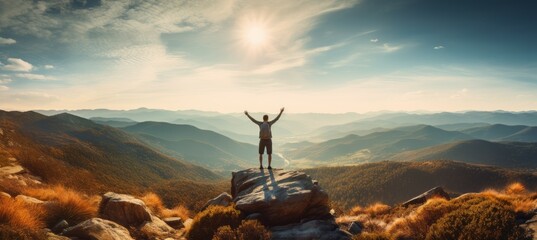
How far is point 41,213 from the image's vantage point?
1130 centimetres

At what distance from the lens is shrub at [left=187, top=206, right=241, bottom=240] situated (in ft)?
44.3

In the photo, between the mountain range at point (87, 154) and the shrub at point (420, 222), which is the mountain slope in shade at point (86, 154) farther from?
the shrub at point (420, 222)

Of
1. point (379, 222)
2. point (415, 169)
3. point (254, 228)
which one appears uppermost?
point (254, 228)

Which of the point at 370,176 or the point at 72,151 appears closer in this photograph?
the point at 72,151

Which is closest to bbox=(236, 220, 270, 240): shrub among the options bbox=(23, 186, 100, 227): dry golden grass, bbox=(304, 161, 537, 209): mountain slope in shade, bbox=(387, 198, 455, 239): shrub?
bbox=(387, 198, 455, 239): shrub

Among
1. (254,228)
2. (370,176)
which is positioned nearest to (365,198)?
(370,176)

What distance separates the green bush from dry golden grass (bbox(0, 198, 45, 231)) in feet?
47.7

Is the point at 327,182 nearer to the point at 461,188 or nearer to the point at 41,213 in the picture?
the point at 461,188

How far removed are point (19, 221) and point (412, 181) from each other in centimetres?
18224

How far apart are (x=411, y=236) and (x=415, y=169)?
182 meters

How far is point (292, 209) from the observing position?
579 inches

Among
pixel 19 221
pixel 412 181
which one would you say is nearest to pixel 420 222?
pixel 19 221

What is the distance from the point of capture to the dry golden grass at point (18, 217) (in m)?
9.21

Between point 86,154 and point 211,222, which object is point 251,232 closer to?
point 211,222
